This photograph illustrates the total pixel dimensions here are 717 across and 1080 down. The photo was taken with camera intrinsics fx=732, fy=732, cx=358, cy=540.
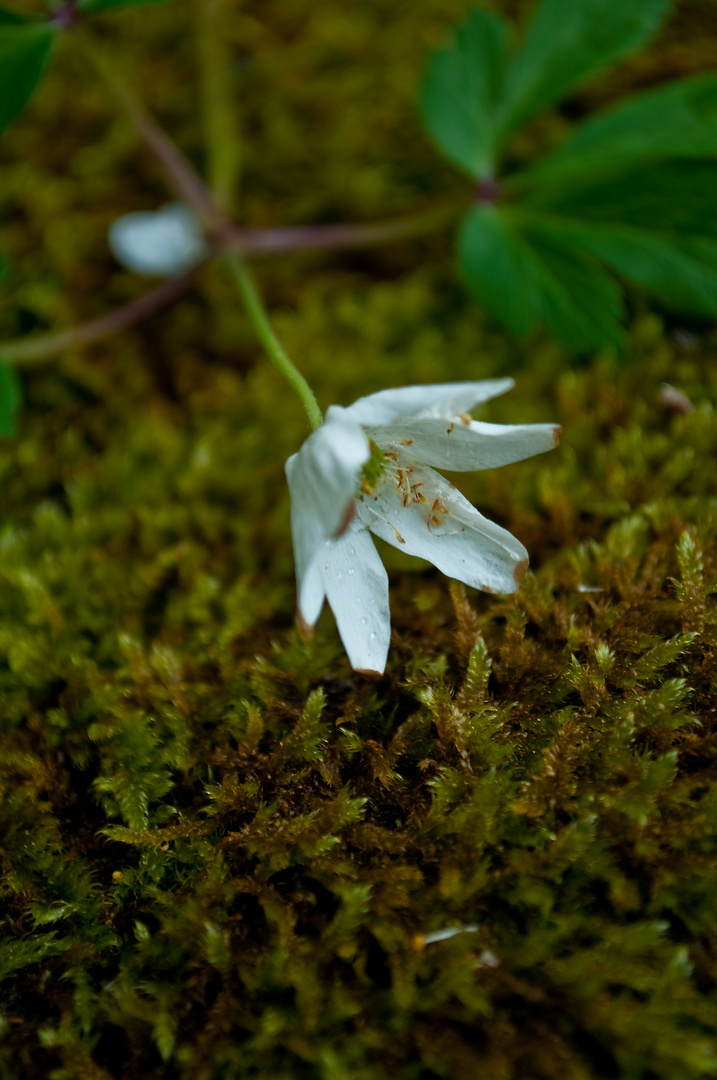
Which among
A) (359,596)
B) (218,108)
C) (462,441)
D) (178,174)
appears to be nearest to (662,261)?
(462,441)

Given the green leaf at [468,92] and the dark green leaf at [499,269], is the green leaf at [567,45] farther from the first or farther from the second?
the dark green leaf at [499,269]

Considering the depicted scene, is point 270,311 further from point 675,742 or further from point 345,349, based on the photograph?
point 675,742

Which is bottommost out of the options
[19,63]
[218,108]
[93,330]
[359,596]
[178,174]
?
[359,596]

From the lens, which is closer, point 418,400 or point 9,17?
point 418,400

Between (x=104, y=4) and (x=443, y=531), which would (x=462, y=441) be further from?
(x=104, y=4)

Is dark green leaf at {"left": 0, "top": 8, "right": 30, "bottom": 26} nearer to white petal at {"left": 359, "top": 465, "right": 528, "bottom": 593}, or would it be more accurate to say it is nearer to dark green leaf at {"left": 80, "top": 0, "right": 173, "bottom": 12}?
dark green leaf at {"left": 80, "top": 0, "right": 173, "bottom": 12}

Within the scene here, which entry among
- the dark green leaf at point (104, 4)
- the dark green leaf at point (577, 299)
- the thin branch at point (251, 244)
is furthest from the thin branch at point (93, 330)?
the dark green leaf at point (577, 299)

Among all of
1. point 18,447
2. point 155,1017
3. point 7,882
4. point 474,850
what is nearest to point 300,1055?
point 155,1017
